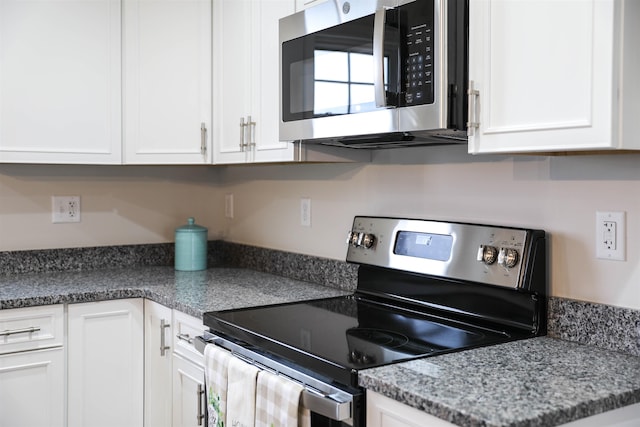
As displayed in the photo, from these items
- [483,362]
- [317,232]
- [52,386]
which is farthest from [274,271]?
[483,362]

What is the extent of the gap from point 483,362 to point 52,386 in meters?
1.57

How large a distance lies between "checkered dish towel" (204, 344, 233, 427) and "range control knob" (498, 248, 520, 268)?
0.77 meters

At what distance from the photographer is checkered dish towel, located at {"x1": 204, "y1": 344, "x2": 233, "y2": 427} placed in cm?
175

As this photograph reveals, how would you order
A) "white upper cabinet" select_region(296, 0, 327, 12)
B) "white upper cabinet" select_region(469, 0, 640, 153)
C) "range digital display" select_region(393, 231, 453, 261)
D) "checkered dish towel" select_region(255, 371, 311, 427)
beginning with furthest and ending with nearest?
"white upper cabinet" select_region(296, 0, 327, 12), "range digital display" select_region(393, 231, 453, 261), "checkered dish towel" select_region(255, 371, 311, 427), "white upper cabinet" select_region(469, 0, 640, 153)

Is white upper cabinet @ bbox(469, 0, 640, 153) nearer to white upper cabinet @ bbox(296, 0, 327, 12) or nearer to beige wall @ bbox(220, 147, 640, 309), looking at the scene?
beige wall @ bbox(220, 147, 640, 309)

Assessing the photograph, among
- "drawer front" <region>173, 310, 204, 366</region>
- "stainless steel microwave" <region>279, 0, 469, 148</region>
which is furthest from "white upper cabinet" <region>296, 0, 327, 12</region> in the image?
"drawer front" <region>173, 310, 204, 366</region>

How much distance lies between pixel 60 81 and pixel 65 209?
0.60 m

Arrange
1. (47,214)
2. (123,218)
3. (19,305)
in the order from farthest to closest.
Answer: (123,218) → (47,214) → (19,305)

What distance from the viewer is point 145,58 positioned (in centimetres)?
263

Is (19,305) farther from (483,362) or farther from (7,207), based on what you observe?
(483,362)

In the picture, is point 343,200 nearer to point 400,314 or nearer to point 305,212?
point 305,212

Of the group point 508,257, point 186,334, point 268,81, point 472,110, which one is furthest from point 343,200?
point 472,110

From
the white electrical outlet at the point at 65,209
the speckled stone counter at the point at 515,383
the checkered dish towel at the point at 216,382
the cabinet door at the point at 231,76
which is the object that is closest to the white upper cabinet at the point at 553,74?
the speckled stone counter at the point at 515,383

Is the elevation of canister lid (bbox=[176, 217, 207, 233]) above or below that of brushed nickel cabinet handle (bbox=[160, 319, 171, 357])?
above
